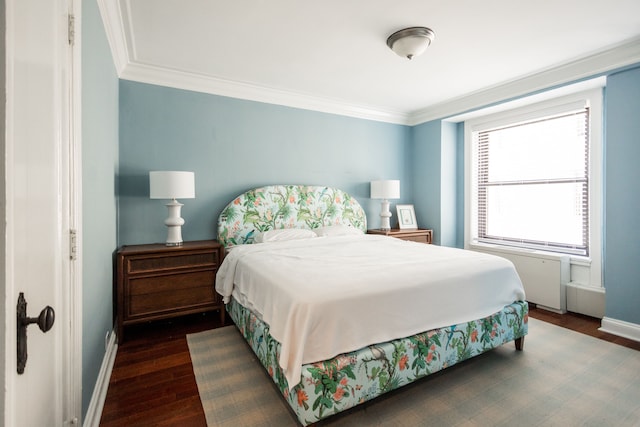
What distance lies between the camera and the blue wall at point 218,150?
302 cm

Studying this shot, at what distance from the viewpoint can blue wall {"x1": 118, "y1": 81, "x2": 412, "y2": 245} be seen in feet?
9.92

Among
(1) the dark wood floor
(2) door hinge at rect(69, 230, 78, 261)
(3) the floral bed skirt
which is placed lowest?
(1) the dark wood floor

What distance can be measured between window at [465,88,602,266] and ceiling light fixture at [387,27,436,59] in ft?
6.66

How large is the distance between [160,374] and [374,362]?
147cm

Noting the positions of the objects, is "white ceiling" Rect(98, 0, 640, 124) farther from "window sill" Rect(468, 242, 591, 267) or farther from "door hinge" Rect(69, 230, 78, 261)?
"window sill" Rect(468, 242, 591, 267)

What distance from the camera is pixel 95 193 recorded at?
1787 millimetres

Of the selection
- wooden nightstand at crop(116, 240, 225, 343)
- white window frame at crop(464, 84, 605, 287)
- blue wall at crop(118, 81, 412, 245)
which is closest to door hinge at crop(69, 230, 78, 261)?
wooden nightstand at crop(116, 240, 225, 343)

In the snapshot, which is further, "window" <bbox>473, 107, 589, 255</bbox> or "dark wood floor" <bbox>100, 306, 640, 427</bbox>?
"window" <bbox>473, 107, 589, 255</bbox>

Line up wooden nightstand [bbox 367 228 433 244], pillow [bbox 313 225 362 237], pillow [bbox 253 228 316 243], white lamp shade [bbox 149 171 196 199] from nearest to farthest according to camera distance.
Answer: white lamp shade [bbox 149 171 196 199]
pillow [bbox 253 228 316 243]
pillow [bbox 313 225 362 237]
wooden nightstand [bbox 367 228 433 244]

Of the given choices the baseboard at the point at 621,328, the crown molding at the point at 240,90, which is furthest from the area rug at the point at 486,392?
the crown molding at the point at 240,90

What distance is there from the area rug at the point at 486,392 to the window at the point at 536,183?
56.6 inches

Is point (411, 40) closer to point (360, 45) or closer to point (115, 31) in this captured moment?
point (360, 45)

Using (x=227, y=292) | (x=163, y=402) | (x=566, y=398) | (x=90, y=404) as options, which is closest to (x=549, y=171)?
(x=566, y=398)

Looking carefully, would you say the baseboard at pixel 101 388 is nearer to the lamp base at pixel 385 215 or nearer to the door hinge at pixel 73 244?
the door hinge at pixel 73 244
